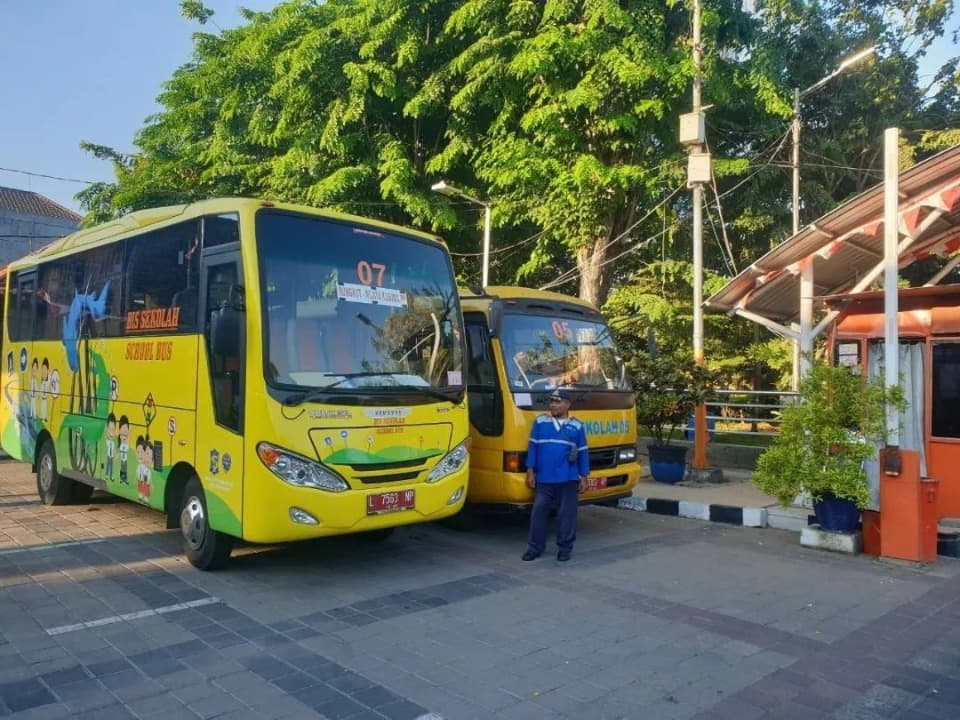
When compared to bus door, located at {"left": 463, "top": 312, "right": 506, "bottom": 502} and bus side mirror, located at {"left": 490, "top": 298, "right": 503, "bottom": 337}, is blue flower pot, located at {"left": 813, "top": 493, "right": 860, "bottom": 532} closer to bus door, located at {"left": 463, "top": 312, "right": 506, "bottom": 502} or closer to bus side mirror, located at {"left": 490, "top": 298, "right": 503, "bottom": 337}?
bus door, located at {"left": 463, "top": 312, "right": 506, "bottom": 502}

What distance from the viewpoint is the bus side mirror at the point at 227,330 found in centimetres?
606

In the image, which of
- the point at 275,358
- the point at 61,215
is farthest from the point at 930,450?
the point at 61,215

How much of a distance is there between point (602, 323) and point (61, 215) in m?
41.7

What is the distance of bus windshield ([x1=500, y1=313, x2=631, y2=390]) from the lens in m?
8.30

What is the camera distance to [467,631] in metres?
5.32

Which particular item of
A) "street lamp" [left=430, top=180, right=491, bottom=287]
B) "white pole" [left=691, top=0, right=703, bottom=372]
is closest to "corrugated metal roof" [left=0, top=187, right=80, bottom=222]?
"street lamp" [left=430, top=180, right=491, bottom=287]

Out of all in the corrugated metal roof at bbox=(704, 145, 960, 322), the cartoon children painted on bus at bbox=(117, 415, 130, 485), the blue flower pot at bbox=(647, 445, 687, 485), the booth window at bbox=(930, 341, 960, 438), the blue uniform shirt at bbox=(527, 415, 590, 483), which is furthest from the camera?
the blue flower pot at bbox=(647, 445, 687, 485)

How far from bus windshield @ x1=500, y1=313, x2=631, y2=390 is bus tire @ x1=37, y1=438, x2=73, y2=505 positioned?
18.8 ft

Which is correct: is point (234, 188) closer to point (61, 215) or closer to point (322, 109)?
point (322, 109)

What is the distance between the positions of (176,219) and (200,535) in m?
2.89

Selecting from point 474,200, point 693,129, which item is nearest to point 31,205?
point 474,200

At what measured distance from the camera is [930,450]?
9219 mm

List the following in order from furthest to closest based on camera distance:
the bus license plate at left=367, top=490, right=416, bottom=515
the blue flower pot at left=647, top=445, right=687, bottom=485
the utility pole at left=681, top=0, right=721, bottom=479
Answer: the utility pole at left=681, top=0, right=721, bottom=479, the blue flower pot at left=647, top=445, right=687, bottom=485, the bus license plate at left=367, top=490, right=416, bottom=515

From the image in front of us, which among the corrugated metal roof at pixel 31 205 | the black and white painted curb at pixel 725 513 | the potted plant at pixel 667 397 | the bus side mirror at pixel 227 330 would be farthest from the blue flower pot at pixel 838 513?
the corrugated metal roof at pixel 31 205
